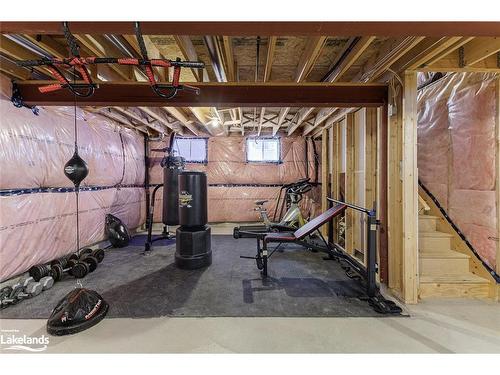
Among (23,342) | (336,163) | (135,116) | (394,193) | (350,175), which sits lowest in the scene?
(23,342)

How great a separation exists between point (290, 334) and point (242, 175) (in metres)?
4.78

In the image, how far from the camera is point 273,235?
3.19 metres

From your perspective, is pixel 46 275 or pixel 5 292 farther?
pixel 46 275

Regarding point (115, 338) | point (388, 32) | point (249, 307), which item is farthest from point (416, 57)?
point (115, 338)

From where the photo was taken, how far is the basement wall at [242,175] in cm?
638

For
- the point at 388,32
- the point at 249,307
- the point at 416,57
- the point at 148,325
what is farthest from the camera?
the point at 249,307

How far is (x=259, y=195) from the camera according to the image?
6.40 meters

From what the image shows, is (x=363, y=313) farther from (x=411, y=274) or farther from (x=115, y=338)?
(x=115, y=338)

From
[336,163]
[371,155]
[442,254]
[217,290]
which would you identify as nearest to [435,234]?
[442,254]

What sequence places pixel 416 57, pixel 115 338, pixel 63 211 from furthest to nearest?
pixel 63 211, pixel 416 57, pixel 115 338

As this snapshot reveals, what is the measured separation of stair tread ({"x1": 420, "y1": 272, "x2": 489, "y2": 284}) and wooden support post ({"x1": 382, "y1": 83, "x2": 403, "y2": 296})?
0.30 m

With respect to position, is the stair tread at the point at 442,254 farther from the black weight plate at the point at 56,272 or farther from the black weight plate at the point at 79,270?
the black weight plate at the point at 56,272

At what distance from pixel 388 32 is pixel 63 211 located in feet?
14.0

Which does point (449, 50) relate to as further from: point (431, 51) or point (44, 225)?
point (44, 225)
